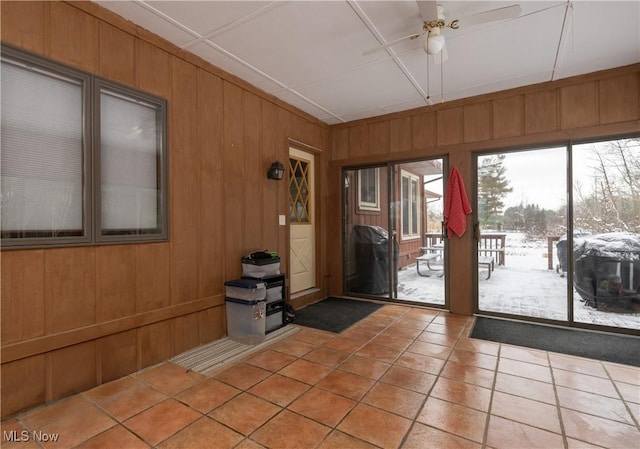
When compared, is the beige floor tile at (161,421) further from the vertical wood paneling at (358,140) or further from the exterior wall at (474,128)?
the vertical wood paneling at (358,140)

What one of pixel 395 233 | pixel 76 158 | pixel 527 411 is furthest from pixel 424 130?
pixel 76 158

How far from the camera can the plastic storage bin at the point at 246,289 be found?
3.13 m

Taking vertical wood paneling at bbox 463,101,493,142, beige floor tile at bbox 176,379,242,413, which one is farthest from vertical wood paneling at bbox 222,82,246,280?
vertical wood paneling at bbox 463,101,493,142

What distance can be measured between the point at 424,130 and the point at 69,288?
14.3ft

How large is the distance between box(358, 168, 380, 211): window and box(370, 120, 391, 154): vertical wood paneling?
1.06ft

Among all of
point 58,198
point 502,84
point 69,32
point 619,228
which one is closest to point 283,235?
point 58,198

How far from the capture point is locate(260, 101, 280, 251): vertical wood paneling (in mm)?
3945

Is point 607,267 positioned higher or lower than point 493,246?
lower

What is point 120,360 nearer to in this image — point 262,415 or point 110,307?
point 110,307

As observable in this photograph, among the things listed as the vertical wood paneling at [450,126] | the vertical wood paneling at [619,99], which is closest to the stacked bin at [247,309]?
the vertical wood paneling at [450,126]

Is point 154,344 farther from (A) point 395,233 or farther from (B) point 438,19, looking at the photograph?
(B) point 438,19

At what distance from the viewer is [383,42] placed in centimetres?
290

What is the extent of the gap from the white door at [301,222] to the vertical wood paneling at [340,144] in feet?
1.45

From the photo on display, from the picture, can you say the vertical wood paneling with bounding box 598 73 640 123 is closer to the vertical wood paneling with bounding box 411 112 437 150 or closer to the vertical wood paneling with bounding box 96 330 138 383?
the vertical wood paneling with bounding box 411 112 437 150
